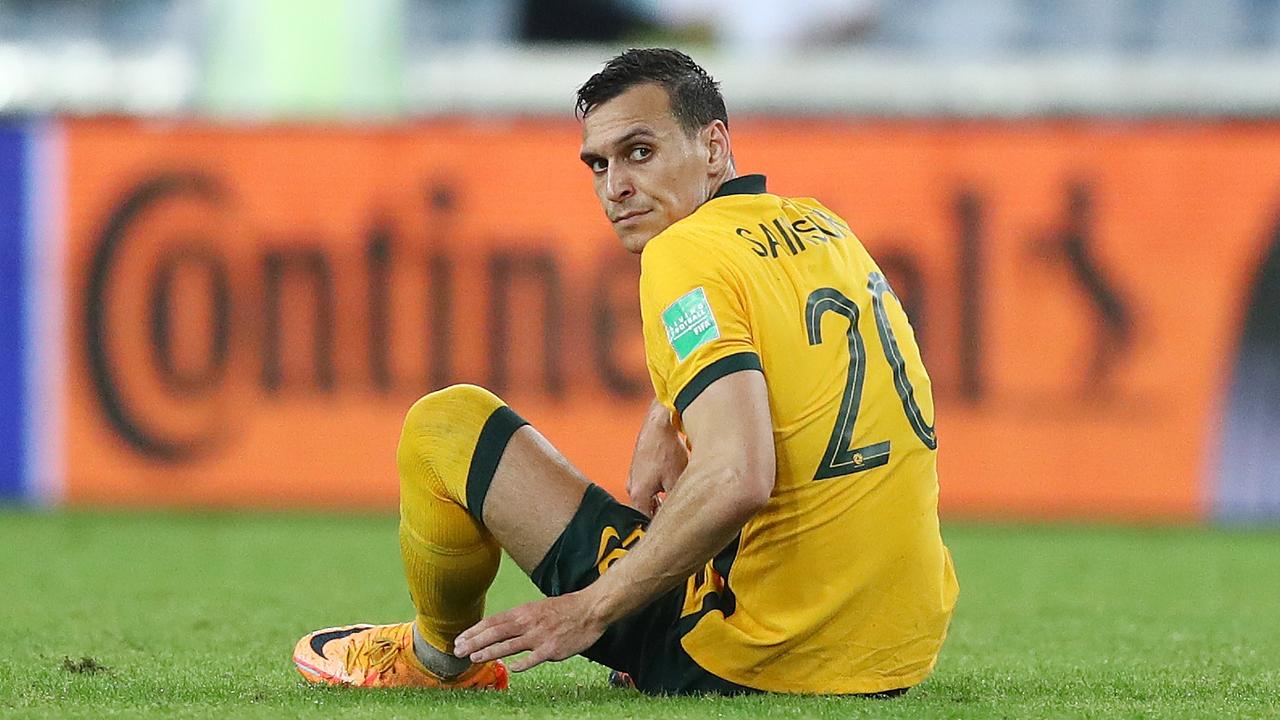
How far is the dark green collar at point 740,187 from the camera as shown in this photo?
11.2 ft

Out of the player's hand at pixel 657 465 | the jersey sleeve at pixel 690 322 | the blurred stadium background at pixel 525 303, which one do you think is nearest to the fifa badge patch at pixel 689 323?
the jersey sleeve at pixel 690 322

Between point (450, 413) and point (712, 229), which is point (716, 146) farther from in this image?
point (450, 413)

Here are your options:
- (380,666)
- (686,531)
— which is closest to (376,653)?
(380,666)

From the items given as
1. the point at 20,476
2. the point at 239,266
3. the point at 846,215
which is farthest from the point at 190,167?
the point at 846,215

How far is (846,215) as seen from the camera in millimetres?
8406

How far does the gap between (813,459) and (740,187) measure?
0.54m

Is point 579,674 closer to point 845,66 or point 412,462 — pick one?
point 412,462

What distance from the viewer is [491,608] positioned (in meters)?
5.42

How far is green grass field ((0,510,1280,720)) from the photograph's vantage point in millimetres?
3373

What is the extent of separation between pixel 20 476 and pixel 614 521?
5711 mm

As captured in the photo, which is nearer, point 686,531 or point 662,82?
point 686,531

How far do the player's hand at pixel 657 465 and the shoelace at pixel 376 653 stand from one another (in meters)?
0.52

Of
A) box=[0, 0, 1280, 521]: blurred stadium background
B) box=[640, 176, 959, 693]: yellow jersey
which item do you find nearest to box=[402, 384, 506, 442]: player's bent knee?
box=[640, 176, 959, 693]: yellow jersey

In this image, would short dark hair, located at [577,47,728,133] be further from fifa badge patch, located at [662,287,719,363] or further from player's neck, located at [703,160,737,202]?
fifa badge patch, located at [662,287,719,363]
